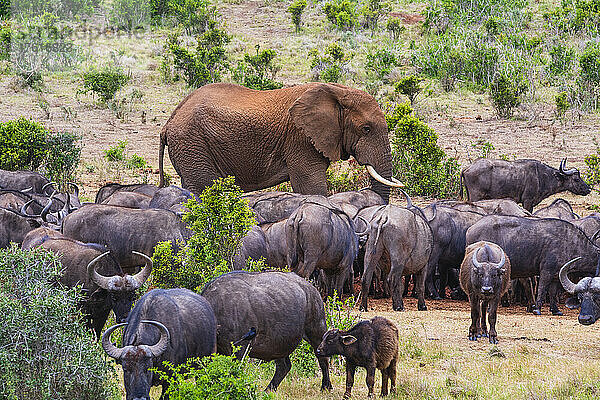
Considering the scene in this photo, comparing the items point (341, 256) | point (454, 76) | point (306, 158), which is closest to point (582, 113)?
point (454, 76)

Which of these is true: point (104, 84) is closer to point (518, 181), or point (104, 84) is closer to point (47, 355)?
point (518, 181)

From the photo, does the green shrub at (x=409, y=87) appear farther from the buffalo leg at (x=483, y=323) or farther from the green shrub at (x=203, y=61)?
the buffalo leg at (x=483, y=323)

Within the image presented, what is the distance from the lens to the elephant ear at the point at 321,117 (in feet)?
51.8

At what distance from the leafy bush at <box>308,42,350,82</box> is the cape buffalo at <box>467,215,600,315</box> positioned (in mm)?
21790

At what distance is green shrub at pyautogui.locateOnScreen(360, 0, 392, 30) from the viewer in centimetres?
4975

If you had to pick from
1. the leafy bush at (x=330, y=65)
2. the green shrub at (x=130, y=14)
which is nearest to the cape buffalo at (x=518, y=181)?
the leafy bush at (x=330, y=65)

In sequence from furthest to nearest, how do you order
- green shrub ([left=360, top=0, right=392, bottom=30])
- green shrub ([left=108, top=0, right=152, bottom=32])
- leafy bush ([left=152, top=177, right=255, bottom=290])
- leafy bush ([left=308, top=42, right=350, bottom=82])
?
green shrub ([left=360, top=0, right=392, bottom=30]) < green shrub ([left=108, top=0, right=152, bottom=32]) < leafy bush ([left=308, top=42, right=350, bottom=82]) < leafy bush ([left=152, top=177, right=255, bottom=290])

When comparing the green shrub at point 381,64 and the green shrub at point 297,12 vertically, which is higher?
the green shrub at point 297,12

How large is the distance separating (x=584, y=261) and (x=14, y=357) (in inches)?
387

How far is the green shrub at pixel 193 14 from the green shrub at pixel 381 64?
37.8 ft

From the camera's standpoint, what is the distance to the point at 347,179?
837 inches

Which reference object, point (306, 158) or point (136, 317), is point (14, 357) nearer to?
point (136, 317)

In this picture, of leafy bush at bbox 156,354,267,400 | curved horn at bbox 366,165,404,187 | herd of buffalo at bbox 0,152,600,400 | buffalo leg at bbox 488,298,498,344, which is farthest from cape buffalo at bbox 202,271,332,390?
curved horn at bbox 366,165,404,187

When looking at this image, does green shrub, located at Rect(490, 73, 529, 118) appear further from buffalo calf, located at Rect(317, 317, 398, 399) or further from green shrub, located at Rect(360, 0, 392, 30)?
buffalo calf, located at Rect(317, 317, 398, 399)
